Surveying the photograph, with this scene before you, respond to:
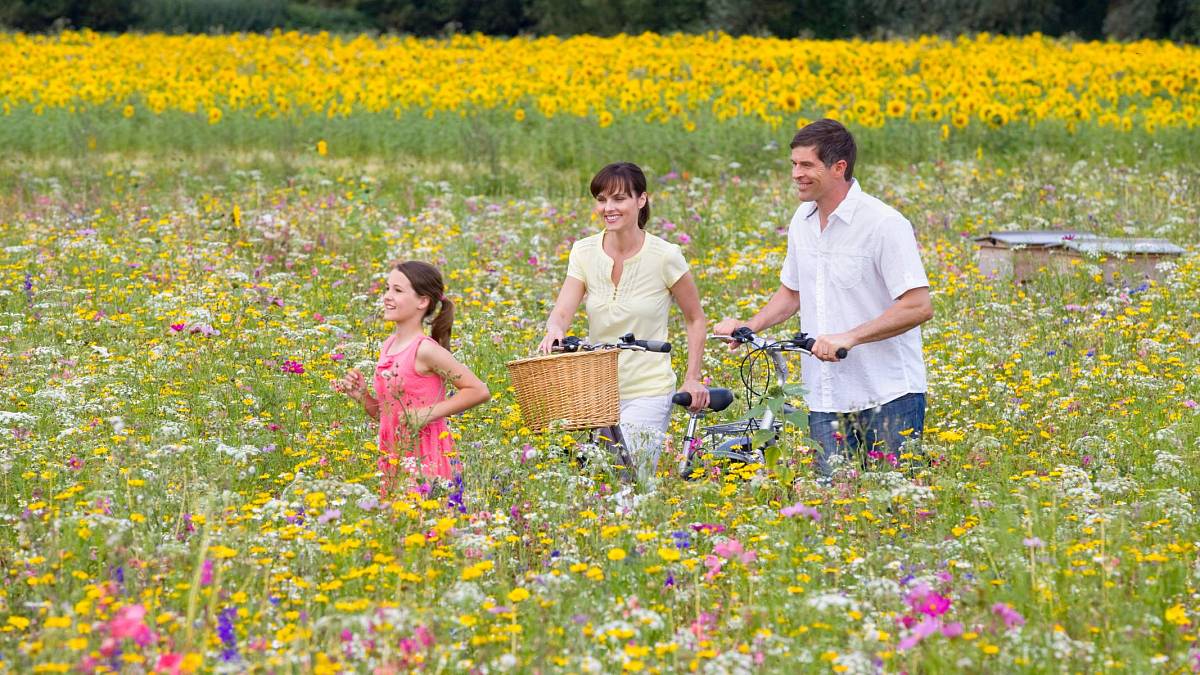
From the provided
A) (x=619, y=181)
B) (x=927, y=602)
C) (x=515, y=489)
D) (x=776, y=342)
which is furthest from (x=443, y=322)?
(x=927, y=602)

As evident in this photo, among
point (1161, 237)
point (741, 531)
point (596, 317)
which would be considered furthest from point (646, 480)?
point (1161, 237)

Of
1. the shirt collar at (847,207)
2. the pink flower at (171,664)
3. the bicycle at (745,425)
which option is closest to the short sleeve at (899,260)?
the shirt collar at (847,207)

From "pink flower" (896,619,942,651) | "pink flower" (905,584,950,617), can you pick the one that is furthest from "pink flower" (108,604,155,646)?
"pink flower" (905,584,950,617)

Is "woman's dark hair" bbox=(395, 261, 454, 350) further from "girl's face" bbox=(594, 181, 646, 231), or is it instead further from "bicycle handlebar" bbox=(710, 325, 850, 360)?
"bicycle handlebar" bbox=(710, 325, 850, 360)

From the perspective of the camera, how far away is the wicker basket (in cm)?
534

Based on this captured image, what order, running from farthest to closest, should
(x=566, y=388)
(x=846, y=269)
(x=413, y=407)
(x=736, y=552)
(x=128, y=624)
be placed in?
(x=846, y=269) → (x=413, y=407) → (x=566, y=388) → (x=736, y=552) → (x=128, y=624)

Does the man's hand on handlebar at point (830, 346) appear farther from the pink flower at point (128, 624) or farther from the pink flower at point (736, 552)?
the pink flower at point (128, 624)

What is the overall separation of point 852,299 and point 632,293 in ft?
2.87

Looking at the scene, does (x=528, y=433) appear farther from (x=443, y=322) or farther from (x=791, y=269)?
(x=791, y=269)

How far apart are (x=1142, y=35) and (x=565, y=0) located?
48.5 ft

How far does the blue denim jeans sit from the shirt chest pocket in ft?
1.61

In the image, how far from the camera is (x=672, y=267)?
6.24m

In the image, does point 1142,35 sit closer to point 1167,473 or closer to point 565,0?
point 565,0

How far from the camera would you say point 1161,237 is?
38.4 ft
